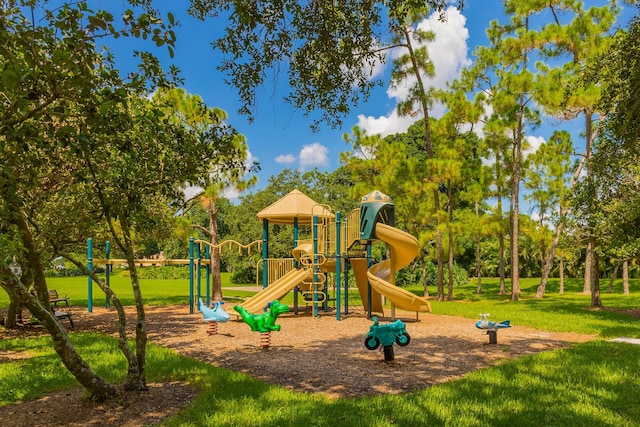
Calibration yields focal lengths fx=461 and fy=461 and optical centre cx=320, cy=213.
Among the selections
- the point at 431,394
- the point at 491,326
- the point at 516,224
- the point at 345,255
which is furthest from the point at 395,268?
the point at 516,224

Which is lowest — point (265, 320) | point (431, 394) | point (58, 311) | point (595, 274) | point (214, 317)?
point (58, 311)

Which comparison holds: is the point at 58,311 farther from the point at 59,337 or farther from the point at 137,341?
the point at 59,337

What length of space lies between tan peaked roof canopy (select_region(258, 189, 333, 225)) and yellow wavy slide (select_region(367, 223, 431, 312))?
2860 millimetres

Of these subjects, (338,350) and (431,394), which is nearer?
(431,394)

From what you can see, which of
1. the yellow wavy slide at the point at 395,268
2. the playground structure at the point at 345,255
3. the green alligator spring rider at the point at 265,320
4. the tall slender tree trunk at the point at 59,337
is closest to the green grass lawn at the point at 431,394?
the tall slender tree trunk at the point at 59,337

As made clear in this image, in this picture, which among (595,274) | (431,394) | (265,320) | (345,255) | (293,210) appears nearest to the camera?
(431,394)

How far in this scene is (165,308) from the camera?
660 inches

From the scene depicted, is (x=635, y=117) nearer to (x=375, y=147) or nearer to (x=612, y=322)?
(x=612, y=322)

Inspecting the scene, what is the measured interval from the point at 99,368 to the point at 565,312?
1372cm

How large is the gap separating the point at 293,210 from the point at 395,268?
13.7 ft

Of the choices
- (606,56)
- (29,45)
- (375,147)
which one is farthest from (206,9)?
(375,147)

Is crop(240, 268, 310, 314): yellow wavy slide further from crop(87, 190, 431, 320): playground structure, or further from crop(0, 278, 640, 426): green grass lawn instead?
crop(0, 278, 640, 426): green grass lawn

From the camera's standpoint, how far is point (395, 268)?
13211 millimetres

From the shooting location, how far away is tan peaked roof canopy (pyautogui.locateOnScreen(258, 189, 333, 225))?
15352 mm
